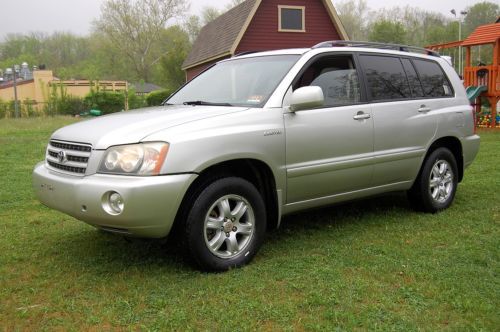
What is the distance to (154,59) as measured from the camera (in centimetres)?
6575

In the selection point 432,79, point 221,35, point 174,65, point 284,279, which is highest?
point 221,35

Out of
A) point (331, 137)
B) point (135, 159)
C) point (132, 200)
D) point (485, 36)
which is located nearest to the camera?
Answer: point (132, 200)

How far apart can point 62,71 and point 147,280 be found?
7145 centimetres

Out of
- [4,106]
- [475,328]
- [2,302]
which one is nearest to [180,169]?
[2,302]

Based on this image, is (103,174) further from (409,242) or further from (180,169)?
(409,242)

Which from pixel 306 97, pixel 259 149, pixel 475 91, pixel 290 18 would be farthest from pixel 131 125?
pixel 290 18

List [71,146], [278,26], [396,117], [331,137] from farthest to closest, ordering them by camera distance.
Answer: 1. [278,26]
2. [396,117]
3. [331,137]
4. [71,146]

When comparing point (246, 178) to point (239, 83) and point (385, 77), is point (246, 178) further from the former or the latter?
point (385, 77)

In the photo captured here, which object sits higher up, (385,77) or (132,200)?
(385,77)

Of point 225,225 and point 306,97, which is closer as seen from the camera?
point 225,225

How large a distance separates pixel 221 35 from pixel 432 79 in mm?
19981

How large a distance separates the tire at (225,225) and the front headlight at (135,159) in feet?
1.40

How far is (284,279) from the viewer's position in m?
3.72

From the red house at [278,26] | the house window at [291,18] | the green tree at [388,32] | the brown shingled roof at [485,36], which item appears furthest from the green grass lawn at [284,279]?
the green tree at [388,32]
